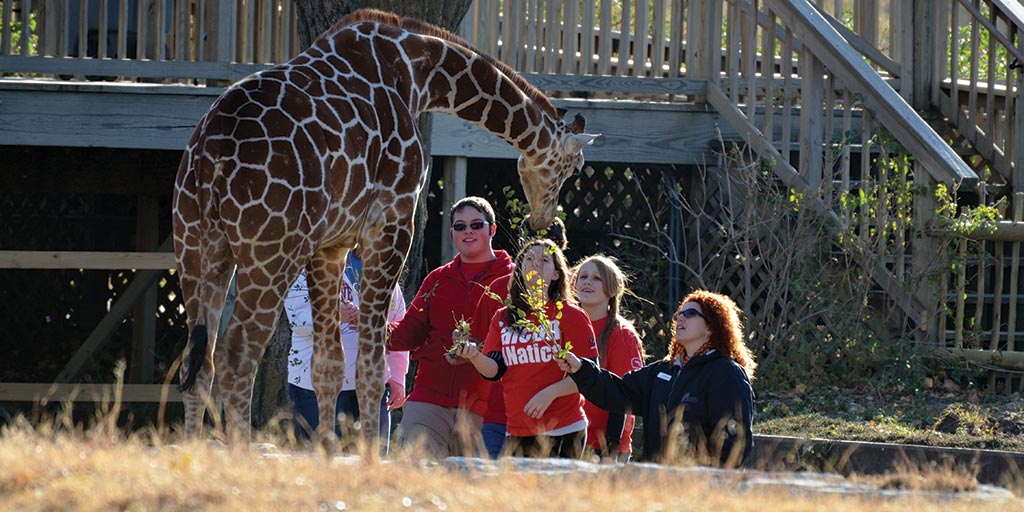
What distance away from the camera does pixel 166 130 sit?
1096 centimetres

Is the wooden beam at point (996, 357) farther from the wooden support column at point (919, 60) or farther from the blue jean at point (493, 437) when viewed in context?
the blue jean at point (493, 437)

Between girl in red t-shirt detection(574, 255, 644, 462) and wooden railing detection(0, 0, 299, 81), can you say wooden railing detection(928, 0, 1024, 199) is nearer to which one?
Result: girl in red t-shirt detection(574, 255, 644, 462)

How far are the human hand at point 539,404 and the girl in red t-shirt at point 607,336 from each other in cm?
49

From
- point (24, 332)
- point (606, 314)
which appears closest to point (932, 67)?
point (606, 314)

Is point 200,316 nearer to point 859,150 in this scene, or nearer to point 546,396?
point 546,396


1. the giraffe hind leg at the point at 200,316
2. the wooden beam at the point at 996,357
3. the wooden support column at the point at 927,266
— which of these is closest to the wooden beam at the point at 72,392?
the giraffe hind leg at the point at 200,316

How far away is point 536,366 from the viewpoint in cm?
702

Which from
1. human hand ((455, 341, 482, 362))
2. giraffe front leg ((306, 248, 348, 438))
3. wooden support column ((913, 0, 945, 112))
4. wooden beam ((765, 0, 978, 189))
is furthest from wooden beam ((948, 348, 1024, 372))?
giraffe front leg ((306, 248, 348, 438))

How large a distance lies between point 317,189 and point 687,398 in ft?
6.31

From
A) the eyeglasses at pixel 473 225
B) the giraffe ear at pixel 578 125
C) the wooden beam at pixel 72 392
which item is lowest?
the wooden beam at pixel 72 392

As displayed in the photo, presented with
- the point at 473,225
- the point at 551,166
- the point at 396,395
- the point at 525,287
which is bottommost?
the point at 396,395

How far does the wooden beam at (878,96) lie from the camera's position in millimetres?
10430

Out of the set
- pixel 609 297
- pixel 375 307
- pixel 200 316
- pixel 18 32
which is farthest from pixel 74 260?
pixel 18 32

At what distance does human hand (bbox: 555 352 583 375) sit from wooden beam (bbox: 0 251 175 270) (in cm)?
457
